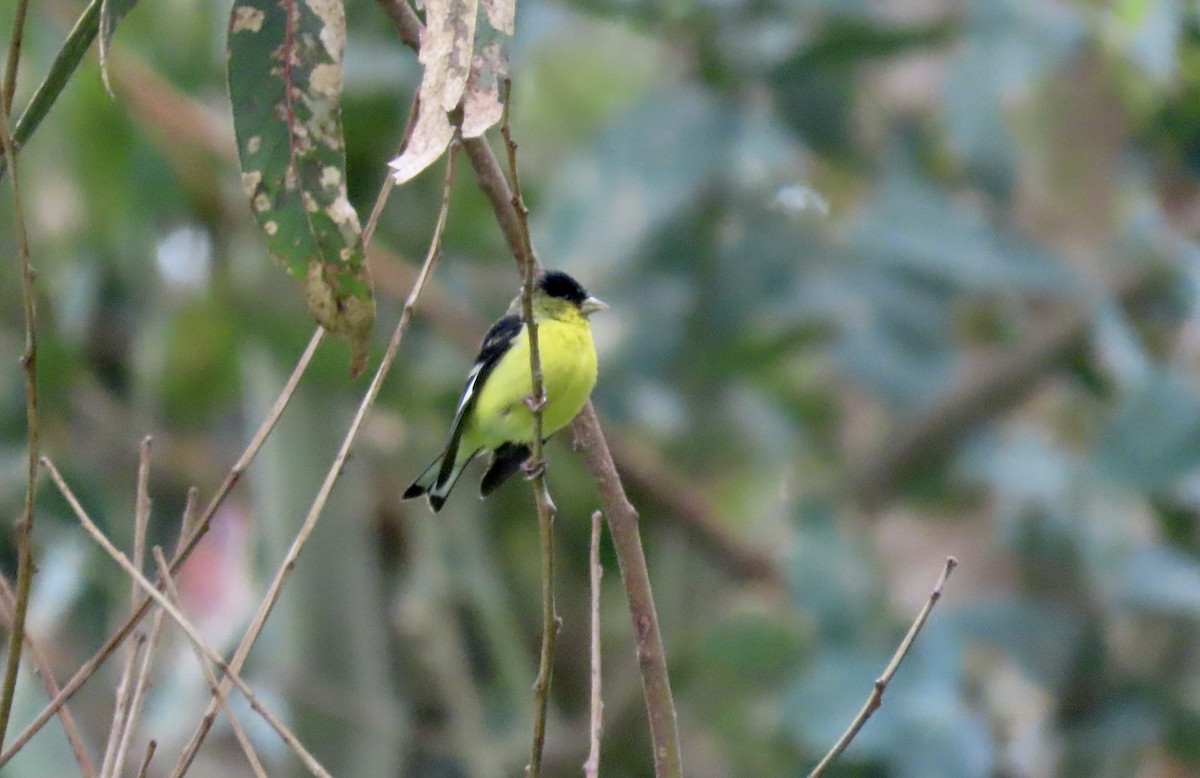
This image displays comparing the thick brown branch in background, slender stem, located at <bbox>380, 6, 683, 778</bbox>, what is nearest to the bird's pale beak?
slender stem, located at <bbox>380, 6, 683, 778</bbox>

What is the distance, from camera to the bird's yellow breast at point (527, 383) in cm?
317

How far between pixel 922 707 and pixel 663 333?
174 centimetres

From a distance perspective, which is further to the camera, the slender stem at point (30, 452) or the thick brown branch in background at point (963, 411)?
the thick brown branch in background at point (963, 411)

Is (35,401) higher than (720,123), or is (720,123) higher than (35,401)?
(720,123)

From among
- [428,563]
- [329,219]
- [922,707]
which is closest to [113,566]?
[428,563]

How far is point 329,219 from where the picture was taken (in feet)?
6.40

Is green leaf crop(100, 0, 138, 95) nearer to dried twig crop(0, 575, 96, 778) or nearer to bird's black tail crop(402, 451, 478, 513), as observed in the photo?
dried twig crop(0, 575, 96, 778)

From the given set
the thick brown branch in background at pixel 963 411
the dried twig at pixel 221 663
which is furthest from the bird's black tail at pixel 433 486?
the thick brown branch in background at pixel 963 411

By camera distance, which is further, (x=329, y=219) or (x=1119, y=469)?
(x=1119, y=469)

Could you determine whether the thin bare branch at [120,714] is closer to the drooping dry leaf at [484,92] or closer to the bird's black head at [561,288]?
the drooping dry leaf at [484,92]

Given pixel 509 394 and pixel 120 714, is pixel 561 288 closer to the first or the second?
pixel 509 394

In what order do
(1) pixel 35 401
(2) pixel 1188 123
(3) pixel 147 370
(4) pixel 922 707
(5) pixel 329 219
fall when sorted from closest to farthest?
(1) pixel 35 401, (5) pixel 329 219, (4) pixel 922 707, (2) pixel 1188 123, (3) pixel 147 370

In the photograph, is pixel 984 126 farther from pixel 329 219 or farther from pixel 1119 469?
pixel 329 219

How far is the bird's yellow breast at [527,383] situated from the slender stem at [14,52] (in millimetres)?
1557
